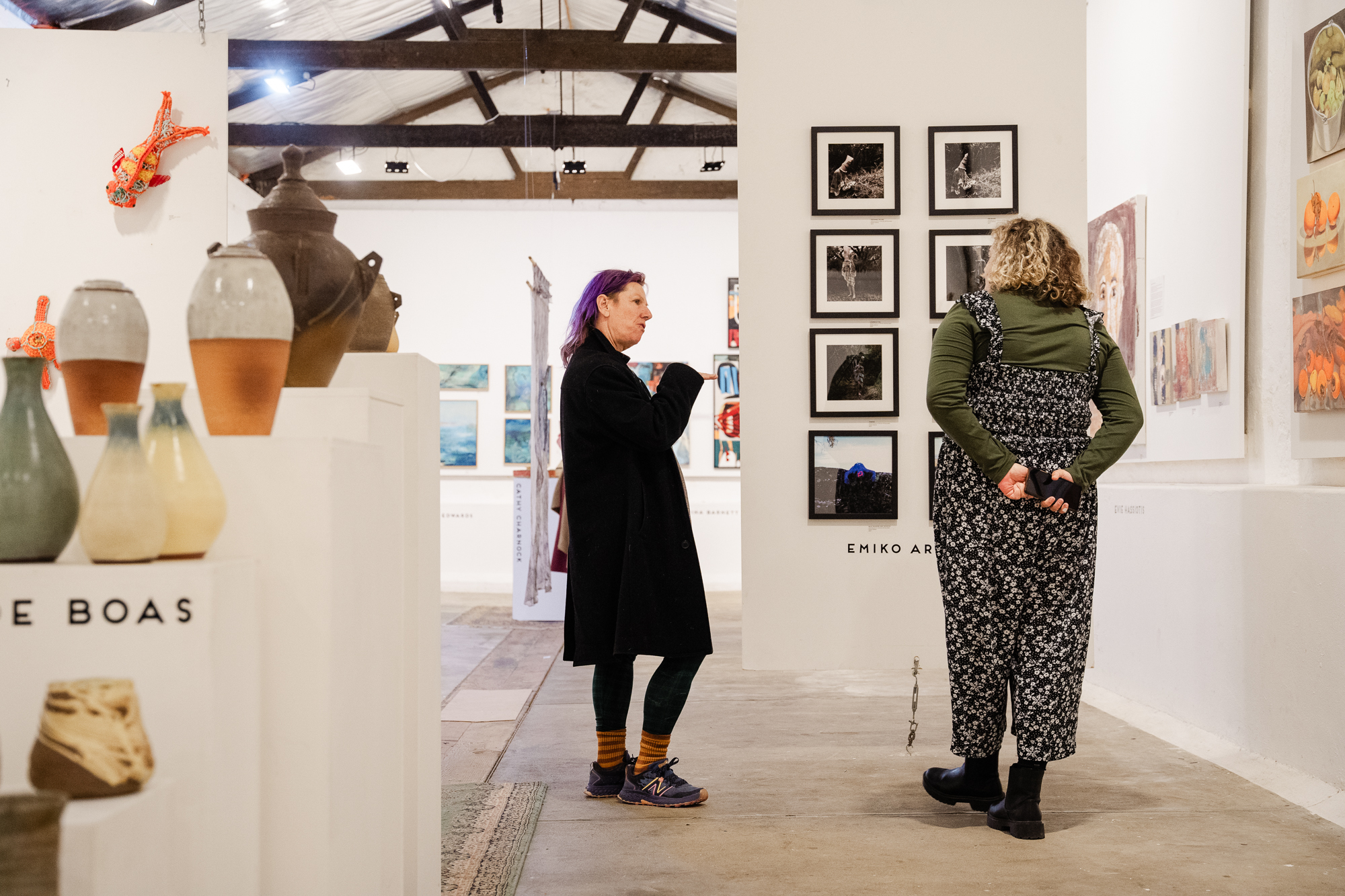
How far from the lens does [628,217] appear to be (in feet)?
33.1

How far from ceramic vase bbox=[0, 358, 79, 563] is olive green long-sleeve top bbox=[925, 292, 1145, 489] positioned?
1.78m

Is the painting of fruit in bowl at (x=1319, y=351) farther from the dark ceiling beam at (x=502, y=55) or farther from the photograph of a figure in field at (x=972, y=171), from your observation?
the dark ceiling beam at (x=502, y=55)

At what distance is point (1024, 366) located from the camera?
2344 mm

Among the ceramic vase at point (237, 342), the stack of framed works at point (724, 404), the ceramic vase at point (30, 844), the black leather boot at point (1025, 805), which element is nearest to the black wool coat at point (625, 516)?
the black leather boot at point (1025, 805)

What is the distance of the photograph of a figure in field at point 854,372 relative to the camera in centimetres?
321

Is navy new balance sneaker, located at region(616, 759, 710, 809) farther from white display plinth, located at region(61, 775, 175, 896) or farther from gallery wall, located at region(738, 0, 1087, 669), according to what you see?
white display plinth, located at region(61, 775, 175, 896)

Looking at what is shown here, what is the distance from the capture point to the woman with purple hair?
250 centimetres

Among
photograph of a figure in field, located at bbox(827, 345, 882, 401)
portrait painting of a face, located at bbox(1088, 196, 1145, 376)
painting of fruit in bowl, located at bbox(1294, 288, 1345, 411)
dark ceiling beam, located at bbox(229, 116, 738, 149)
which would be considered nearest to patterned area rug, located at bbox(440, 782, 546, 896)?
photograph of a figure in field, located at bbox(827, 345, 882, 401)

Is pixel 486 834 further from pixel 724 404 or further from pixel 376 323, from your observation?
pixel 724 404

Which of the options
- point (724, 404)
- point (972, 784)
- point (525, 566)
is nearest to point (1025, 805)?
point (972, 784)

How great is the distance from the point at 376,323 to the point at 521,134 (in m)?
7.59

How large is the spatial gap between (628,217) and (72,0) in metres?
5.07

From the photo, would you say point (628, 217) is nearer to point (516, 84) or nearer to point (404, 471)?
point (516, 84)

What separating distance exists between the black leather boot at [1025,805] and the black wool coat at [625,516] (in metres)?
0.80
